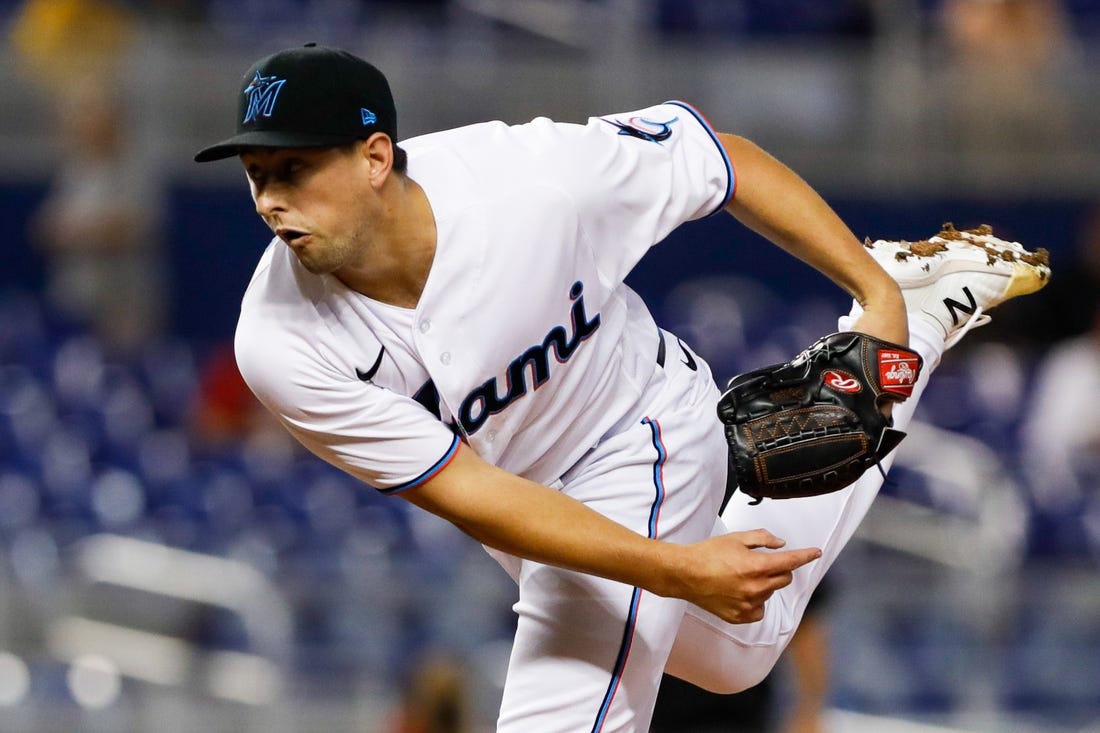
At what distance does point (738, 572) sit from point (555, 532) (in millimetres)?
314

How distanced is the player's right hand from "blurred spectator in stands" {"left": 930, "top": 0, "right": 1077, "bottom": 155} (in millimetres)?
6254

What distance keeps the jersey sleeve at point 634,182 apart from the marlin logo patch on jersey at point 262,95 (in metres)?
0.58

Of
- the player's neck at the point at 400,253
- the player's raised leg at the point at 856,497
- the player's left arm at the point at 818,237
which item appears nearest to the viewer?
the player's neck at the point at 400,253

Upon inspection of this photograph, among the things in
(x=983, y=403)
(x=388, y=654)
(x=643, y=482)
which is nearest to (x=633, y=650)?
(x=643, y=482)

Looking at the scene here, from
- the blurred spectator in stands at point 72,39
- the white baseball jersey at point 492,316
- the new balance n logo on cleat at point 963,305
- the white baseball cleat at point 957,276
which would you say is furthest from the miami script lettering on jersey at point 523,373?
the blurred spectator in stands at point 72,39

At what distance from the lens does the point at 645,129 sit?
134 inches

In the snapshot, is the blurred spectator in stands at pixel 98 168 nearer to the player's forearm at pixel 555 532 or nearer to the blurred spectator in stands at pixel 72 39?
the blurred spectator in stands at pixel 72 39

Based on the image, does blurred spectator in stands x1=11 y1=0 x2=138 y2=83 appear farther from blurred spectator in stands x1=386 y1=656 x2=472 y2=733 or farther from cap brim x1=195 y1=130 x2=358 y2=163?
cap brim x1=195 y1=130 x2=358 y2=163

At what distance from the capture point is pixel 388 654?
5.96m

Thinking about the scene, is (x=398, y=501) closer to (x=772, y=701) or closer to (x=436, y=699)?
(x=436, y=699)

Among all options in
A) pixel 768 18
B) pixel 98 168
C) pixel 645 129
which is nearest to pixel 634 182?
pixel 645 129

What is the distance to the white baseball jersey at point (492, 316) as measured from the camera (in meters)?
3.08

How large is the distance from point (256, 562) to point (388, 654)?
54cm

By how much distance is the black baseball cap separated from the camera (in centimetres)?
286
